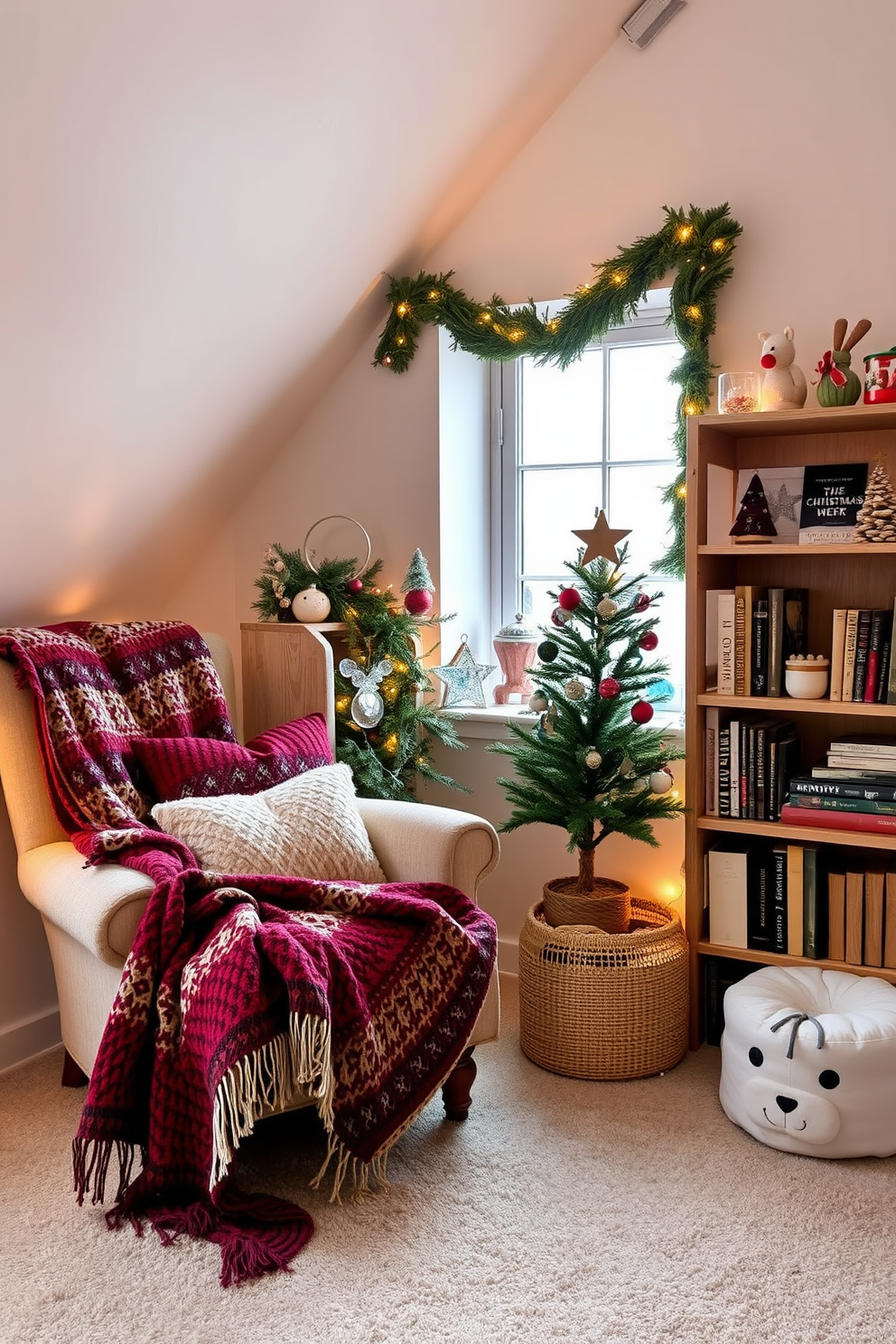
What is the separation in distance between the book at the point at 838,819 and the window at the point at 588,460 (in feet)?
2.09

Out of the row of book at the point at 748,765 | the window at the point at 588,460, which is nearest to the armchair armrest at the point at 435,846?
the row of book at the point at 748,765

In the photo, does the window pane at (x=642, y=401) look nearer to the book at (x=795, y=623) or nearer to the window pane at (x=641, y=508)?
the window pane at (x=641, y=508)

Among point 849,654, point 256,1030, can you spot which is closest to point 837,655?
point 849,654

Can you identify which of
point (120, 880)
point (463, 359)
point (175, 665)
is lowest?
point (120, 880)

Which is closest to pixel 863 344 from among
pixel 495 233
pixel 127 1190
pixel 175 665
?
pixel 495 233

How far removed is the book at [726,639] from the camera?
2523 millimetres

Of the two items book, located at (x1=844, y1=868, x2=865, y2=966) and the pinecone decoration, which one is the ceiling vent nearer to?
the pinecone decoration

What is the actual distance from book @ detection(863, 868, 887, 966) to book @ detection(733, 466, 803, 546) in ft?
2.59

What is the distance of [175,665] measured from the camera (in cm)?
270

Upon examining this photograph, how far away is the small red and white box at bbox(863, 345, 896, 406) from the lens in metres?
2.28

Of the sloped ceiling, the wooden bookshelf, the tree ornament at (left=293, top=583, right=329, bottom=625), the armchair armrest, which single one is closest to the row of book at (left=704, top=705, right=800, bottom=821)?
the wooden bookshelf

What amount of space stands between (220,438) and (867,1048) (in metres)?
2.10

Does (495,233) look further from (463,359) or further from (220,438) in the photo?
(220,438)

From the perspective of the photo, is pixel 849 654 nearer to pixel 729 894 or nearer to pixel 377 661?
pixel 729 894
